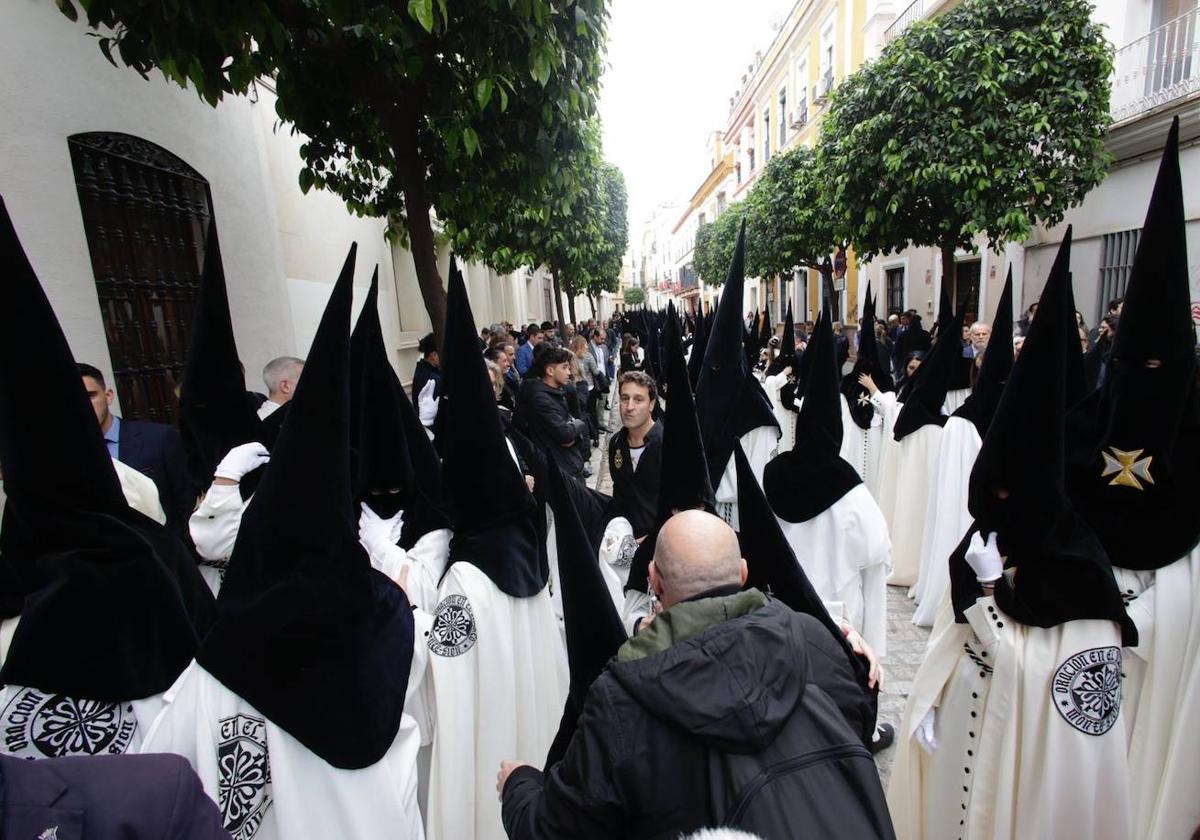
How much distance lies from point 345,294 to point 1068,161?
39.4 feet

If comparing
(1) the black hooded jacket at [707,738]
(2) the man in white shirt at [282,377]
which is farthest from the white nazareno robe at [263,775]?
(2) the man in white shirt at [282,377]

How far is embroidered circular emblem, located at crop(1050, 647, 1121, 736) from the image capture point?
7.02ft

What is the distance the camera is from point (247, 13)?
145 inches

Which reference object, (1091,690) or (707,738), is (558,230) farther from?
(707,738)

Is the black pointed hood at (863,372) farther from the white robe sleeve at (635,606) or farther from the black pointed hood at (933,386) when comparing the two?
the white robe sleeve at (635,606)

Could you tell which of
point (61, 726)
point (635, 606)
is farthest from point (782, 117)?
point (61, 726)

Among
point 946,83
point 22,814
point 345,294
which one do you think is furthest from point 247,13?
point 946,83

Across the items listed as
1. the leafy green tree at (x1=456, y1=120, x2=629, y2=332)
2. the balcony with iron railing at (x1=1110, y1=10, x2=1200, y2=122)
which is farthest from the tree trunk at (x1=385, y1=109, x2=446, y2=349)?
the balcony with iron railing at (x1=1110, y1=10, x2=1200, y2=122)

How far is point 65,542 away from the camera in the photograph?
73.2 inches

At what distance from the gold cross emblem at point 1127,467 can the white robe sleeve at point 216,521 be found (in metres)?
3.38

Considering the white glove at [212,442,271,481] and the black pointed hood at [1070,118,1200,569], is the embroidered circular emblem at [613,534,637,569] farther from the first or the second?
the black pointed hood at [1070,118,1200,569]

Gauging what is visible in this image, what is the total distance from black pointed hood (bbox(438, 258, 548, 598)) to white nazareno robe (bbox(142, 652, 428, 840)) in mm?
822

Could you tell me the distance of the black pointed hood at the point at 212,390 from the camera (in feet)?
10.1

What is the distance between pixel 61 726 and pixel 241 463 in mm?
1153
